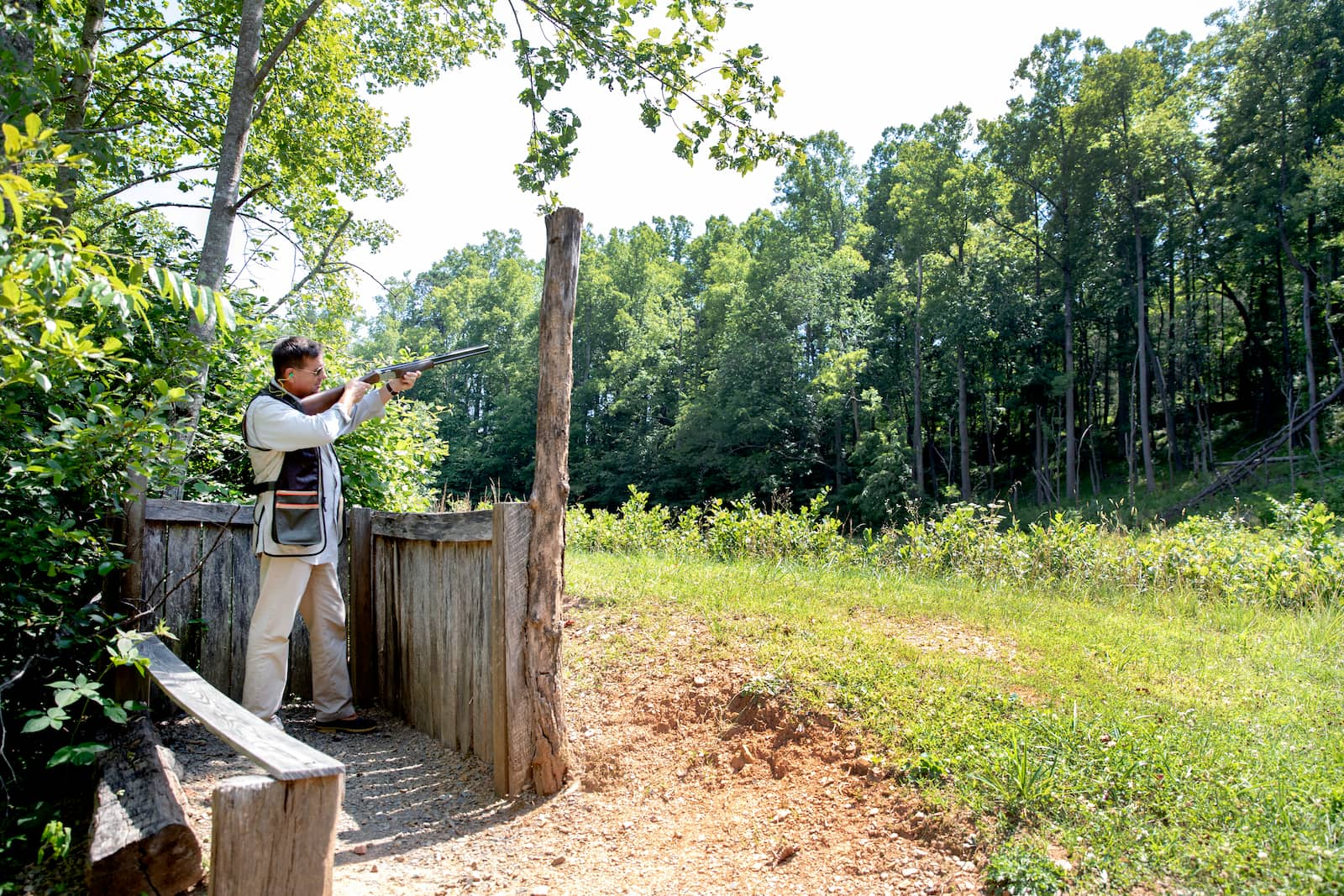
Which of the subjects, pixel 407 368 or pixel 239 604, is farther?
pixel 239 604

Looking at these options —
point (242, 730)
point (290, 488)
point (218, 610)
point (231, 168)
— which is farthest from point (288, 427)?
point (231, 168)

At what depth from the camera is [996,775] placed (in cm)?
342

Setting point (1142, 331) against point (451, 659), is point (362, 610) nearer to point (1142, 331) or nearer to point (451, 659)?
point (451, 659)

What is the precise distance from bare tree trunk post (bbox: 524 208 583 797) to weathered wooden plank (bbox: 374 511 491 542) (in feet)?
1.40

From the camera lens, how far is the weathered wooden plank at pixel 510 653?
4078mm

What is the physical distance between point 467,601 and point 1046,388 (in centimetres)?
3622

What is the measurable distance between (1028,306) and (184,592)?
35.3m

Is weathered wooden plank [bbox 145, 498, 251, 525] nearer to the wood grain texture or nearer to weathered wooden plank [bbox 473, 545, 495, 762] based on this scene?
the wood grain texture

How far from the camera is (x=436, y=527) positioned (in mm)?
4875

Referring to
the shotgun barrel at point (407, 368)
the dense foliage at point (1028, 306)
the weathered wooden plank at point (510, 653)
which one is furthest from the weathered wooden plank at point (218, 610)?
the dense foliage at point (1028, 306)

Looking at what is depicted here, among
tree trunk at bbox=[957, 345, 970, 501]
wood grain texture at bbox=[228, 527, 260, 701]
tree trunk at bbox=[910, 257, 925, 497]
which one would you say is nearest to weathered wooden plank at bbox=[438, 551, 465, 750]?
wood grain texture at bbox=[228, 527, 260, 701]

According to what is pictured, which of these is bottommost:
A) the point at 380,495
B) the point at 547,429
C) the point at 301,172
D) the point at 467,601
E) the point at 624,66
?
the point at 467,601

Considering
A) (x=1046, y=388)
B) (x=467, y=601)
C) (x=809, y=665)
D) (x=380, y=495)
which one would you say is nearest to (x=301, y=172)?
(x=380, y=495)

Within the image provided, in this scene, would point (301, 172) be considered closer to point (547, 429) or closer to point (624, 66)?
point (624, 66)
